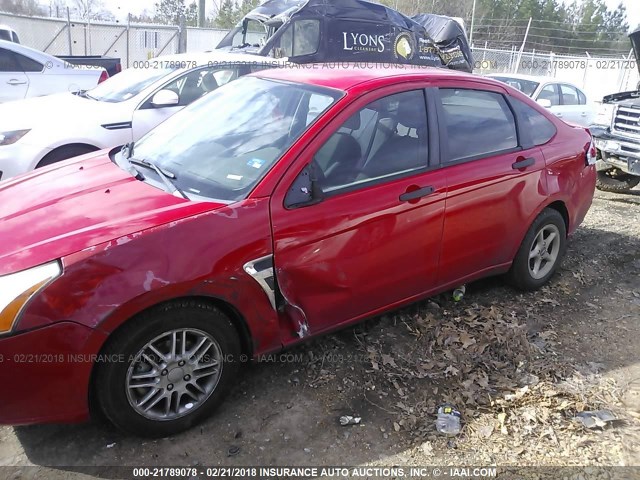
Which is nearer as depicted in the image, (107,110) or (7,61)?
(107,110)

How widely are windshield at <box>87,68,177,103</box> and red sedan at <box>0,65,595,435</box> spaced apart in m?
2.74

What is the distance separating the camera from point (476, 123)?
3.57 metres

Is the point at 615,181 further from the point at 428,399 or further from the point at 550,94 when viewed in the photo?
the point at 428,399

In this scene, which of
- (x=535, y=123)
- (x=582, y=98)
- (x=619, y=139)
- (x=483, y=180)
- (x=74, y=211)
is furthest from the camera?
(x=582, y=98)

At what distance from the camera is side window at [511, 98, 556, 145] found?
154 inches

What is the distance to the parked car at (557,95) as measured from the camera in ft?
33.0

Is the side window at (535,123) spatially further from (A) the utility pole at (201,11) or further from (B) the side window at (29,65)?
(A) the utility pole at (201,11)

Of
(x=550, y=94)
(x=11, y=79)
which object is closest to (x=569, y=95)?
(x=550, y=94)

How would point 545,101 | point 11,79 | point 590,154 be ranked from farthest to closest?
1. point 545,101
2. point 11,79
3. point 590,154

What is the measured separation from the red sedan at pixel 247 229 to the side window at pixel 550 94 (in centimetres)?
689

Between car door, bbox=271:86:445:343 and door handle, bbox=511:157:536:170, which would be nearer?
car door, bbox=271:86:445:343

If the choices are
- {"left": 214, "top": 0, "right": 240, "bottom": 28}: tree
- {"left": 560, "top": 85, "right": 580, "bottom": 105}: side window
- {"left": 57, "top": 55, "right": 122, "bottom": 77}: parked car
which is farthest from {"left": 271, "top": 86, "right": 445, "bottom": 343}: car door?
{"left": 214, "top": 0, "right": 240, "bottom": 28}: tree

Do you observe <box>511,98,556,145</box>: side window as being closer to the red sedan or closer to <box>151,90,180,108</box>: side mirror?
the red sedan

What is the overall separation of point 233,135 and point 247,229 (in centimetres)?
81
